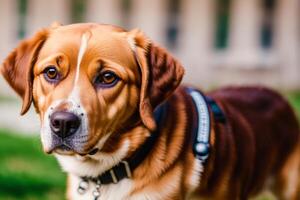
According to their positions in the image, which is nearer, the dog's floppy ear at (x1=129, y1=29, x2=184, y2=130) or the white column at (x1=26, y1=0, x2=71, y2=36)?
the dog's floppy ear at (x1=129, y1=29, x2=184, y2=130)

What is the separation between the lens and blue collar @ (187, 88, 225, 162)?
4.73 meters

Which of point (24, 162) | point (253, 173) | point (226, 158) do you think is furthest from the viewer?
point (24, 162)

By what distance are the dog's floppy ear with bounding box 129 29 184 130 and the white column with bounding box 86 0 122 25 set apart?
14431 mm

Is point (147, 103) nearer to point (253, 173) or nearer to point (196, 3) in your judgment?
point (253, 173)

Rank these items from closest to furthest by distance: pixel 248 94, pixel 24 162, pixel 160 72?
pixel 160 72, pixel 248 94, pixel 24 162

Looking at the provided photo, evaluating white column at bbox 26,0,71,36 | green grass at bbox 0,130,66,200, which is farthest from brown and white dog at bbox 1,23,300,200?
white column at bbox 26,0,71,36

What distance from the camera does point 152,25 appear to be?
63.2 feet

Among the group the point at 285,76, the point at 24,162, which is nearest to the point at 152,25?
the point at 285,76

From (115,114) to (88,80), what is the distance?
0.23m

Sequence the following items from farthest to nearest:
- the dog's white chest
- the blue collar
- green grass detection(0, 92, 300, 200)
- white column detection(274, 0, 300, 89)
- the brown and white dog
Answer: white column detection(274, 0, 300, 89)
green grass detection(0, 92, 300, 200)
the blue collar
the dog's white chest
the brown and white dog

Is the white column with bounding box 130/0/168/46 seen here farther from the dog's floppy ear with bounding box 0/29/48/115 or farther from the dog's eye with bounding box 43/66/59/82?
the dog's eye with bounding box 43/66/59/82

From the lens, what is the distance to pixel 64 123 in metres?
4.27

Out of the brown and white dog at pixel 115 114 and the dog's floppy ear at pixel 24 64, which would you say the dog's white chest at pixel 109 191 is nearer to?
the brown and white dog at pixel 115 114

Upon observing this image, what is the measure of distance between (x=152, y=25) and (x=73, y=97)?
15.0 meters
